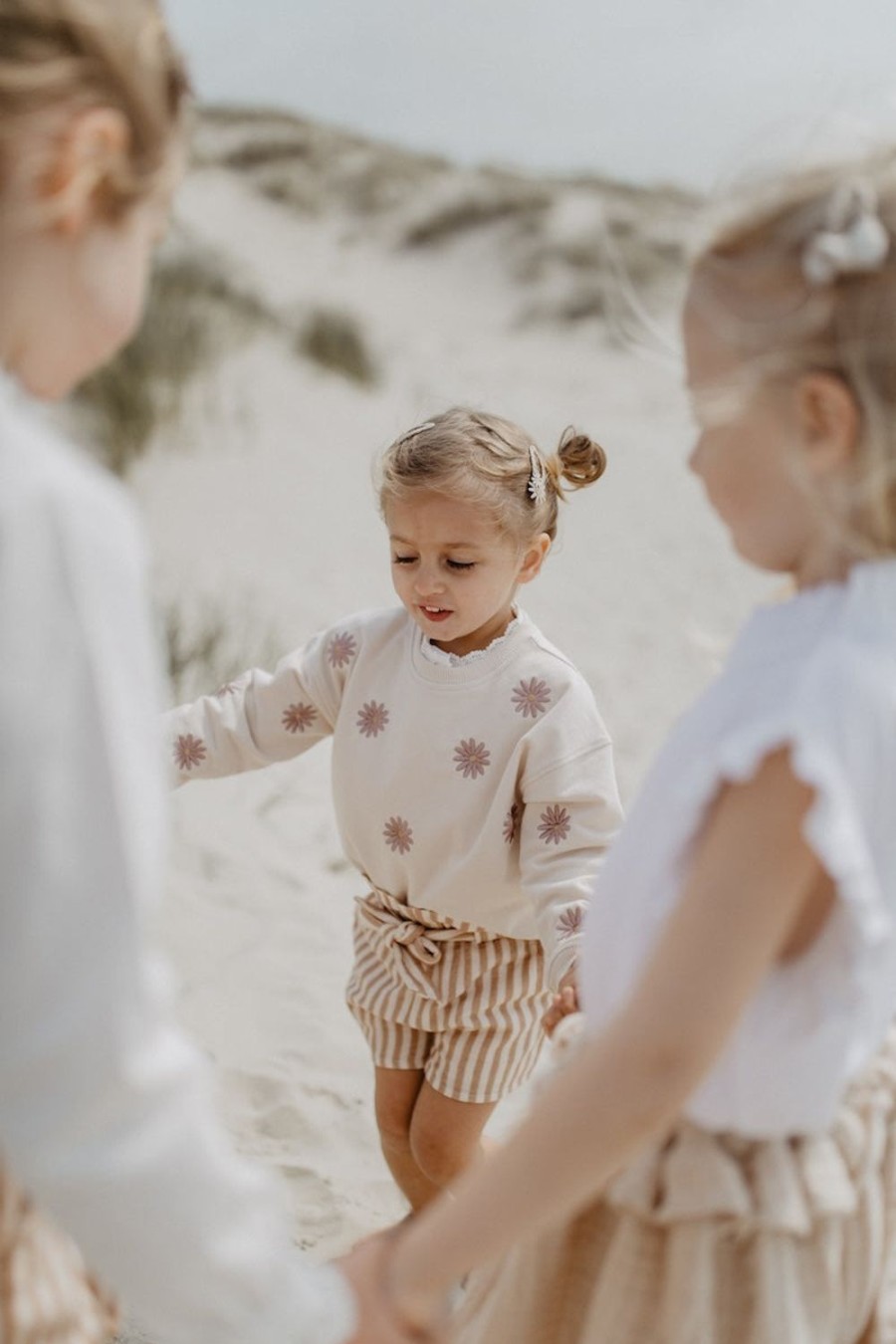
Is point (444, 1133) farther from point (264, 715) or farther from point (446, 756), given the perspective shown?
point (264, 715)

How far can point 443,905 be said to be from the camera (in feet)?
7.81

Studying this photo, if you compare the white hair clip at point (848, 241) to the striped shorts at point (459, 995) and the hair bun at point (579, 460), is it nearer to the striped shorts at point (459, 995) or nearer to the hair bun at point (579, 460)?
the hair bun at point (579, 460)

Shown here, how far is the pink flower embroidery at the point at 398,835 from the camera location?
238 centimetres

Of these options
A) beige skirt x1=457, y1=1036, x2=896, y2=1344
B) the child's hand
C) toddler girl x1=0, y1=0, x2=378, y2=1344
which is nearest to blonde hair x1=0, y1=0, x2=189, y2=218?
toddler girl x1=0, y1=0, x2=378, y2=1344

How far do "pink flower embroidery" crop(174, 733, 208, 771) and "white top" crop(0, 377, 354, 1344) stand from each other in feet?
4.43

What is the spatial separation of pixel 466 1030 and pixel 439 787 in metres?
0.46

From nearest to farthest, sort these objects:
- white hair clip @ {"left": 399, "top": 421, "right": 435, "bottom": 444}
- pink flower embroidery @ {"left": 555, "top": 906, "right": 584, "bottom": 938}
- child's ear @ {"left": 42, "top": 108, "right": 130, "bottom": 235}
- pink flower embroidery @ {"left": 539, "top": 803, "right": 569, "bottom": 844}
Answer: child's ear @ {"left": 42, "top": 108, "right": 130, "bottom": 235}
pink flower embroidery @ {"left": 555, "top": 906, "right": 584, "bottom": 938}
pink flower embroidery @ {"left": 539, "top": 803, "right": 569, "bottom": 844}
white hair clip @ {"left": 399, "top": 421, "right": 435, "bottom": 444}

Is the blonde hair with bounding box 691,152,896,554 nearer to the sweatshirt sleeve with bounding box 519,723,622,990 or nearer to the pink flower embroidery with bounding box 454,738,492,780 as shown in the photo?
the sweatshirt sleeve with bounding box 519,723,622,990

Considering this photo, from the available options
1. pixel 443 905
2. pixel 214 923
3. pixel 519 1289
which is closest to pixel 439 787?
pixel 443 905

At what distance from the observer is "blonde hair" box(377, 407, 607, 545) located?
239cm

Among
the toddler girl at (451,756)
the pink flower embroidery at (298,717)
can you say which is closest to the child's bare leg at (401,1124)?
the toddler girl at (451,756)

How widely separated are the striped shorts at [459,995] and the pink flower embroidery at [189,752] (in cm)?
40

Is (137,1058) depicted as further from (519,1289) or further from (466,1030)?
(466,1030)

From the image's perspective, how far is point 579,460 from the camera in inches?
101
